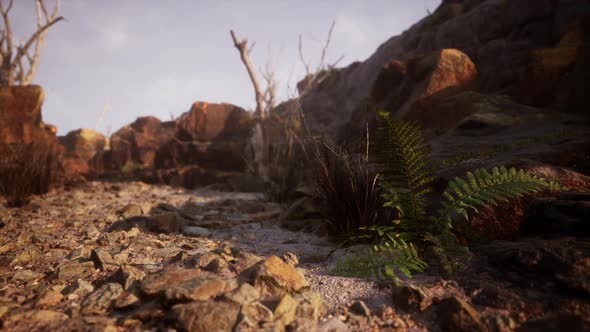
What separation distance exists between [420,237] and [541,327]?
2.47ft

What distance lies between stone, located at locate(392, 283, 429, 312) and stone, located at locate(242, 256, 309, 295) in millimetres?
404

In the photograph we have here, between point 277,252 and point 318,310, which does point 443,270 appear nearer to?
point 318,310

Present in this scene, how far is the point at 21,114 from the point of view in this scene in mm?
6465

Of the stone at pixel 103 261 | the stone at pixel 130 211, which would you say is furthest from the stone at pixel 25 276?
the stone at pixel 130 211

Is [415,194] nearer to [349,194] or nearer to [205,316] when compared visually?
[349,194]

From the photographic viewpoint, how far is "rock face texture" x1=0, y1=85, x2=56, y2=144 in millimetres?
6223

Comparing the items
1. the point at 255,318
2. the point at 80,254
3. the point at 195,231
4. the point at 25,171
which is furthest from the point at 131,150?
the point at 255,318

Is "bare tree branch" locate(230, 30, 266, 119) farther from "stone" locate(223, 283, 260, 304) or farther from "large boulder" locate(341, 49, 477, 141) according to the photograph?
"stone" locate(223, 283, 260, 304)

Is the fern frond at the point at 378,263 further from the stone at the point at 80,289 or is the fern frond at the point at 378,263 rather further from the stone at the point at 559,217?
the stone at the point at 80,289

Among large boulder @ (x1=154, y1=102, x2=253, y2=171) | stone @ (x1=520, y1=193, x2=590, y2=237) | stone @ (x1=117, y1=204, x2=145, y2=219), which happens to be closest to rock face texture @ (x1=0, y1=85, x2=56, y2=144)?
large boulder @ (x1=154, y1=102, x2=253, y2=171)

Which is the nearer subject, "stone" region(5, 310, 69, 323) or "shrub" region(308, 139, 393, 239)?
"stone" region(5, 310, 69, 323)

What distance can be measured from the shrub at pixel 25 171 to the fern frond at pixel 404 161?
177 inches

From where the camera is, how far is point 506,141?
3119 mm

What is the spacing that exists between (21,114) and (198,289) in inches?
295
